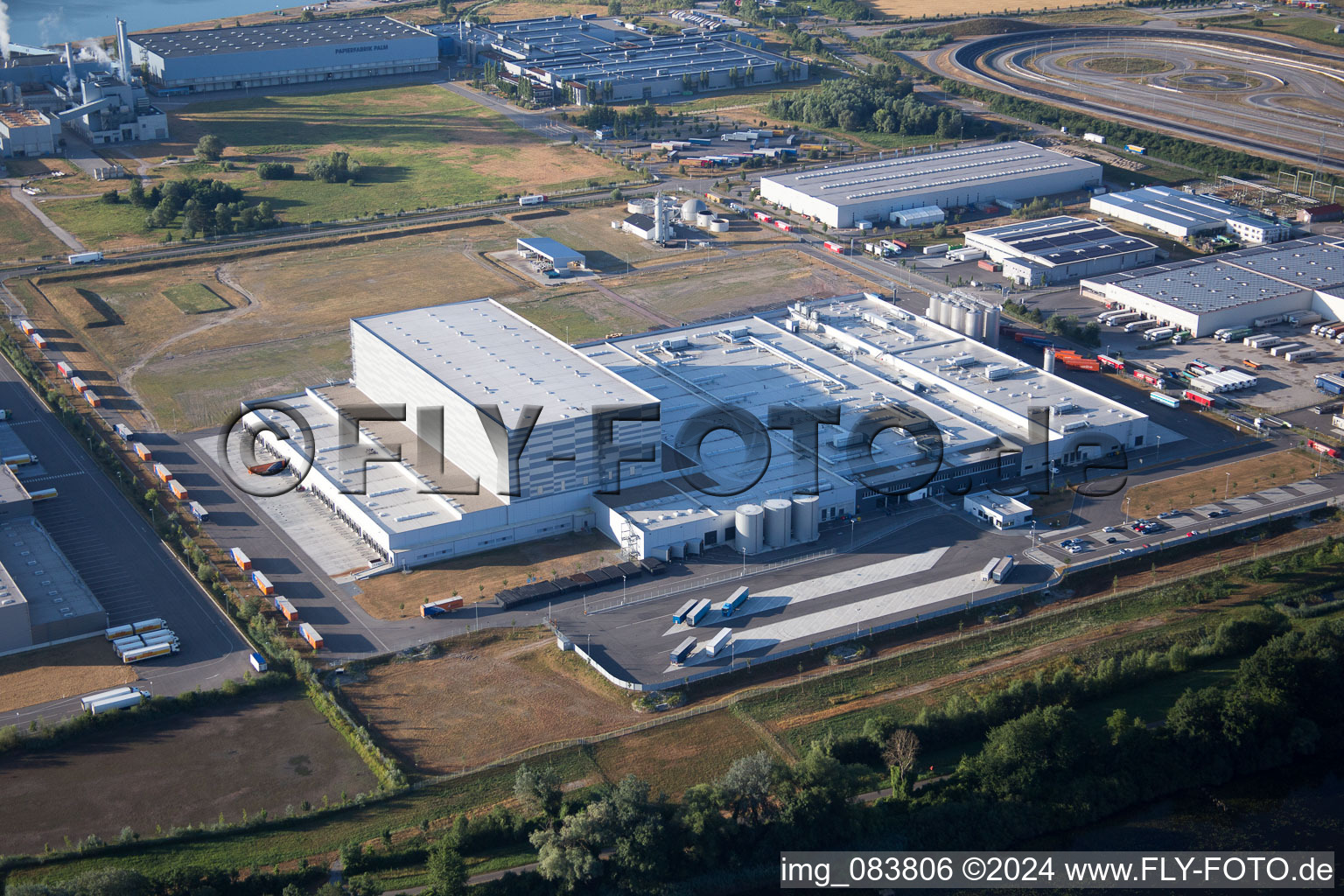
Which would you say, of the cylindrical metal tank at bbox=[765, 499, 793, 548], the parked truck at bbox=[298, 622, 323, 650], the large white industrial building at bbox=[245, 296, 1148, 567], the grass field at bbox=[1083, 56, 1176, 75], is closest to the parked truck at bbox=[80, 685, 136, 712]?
the parked truck at bbox=[298, 622, 323, 650]

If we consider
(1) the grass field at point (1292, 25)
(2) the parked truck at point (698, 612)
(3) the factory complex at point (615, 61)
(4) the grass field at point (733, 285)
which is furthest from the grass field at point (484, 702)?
(1) the grass field at point (1292, 25)

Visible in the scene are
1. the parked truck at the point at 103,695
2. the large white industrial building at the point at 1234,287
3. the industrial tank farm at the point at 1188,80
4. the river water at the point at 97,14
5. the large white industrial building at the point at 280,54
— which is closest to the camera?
the parked truck at the point at 103,695

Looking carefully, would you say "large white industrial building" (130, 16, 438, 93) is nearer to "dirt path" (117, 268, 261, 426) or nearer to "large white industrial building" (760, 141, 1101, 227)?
"dirt path" (117, 268, 261, 426)

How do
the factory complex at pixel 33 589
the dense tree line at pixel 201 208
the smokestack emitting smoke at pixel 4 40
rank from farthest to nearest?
the smokestack emitting smoke at pixel 4 40, the dense tree line at pixel 201 208, the factory complex at pixel 33 589

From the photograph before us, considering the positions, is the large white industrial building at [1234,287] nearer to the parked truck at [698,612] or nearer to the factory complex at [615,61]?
the parked truck at [698,612]

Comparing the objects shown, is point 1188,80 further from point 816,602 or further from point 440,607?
point 440,607
